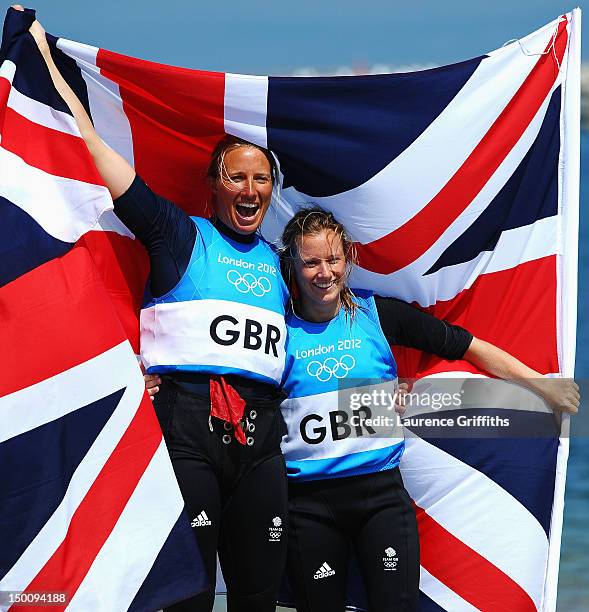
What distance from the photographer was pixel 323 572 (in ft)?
12.6

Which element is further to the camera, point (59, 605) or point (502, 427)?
point (502, 427)

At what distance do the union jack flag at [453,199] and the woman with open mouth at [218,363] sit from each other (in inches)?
12.8

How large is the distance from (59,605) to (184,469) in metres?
0.54

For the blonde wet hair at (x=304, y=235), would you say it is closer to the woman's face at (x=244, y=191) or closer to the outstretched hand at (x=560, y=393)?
the woman's face at (x=244, y=191)

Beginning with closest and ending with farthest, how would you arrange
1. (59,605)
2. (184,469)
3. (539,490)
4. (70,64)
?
1. (59,605)
2. (184,469)
3. (70,64)
4. (539,490)

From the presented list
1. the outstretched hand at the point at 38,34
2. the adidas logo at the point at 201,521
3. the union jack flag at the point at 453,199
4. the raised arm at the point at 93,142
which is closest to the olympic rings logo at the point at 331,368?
the union jack flag at the point at 453,199

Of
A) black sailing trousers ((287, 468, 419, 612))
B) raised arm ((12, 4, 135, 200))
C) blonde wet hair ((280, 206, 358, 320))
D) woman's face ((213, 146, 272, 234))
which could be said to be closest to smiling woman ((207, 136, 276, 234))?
woman's face ((213, 146, 272, 234))

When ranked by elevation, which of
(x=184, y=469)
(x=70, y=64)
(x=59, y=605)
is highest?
(x=70, y=64)

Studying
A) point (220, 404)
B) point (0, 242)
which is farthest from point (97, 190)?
point (220, 404)

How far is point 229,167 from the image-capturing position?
3.82 m

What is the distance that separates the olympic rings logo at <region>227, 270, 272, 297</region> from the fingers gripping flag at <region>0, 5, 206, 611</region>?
397mm

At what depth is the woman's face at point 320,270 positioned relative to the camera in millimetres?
3809

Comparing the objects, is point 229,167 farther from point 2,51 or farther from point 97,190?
point 2,51

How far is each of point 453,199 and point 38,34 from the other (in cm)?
155
